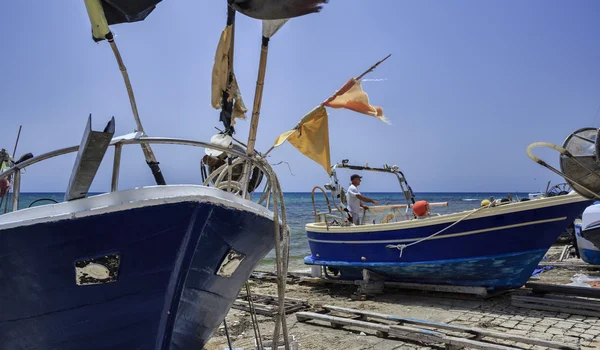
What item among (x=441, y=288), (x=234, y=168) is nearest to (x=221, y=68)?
(x=234, y=168)

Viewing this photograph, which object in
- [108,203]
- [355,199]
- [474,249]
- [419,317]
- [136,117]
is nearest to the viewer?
[108,203]

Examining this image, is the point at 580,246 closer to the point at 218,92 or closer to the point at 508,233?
the point at 508,233

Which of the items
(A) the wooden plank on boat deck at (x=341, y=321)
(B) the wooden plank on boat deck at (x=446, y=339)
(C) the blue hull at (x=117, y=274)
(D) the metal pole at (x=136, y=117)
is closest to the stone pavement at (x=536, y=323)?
(B) the wooden plank on boat deck at (x=446, y=339)

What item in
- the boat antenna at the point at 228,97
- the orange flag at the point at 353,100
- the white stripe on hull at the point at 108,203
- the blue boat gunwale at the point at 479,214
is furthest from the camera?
the blue boat gunwale at the point at 479,214

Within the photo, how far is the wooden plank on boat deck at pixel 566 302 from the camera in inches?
280

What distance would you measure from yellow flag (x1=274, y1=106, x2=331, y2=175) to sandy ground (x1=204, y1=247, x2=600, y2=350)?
265 centimetres

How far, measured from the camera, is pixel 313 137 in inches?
185

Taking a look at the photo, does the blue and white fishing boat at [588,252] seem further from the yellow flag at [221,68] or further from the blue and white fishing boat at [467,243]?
the yellow flag at [221,68]

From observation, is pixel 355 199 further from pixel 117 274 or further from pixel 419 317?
pixel 117 274

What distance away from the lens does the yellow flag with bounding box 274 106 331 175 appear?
466 cm

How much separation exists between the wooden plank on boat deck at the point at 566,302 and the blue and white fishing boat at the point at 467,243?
0.55 m

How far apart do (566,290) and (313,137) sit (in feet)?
19.0

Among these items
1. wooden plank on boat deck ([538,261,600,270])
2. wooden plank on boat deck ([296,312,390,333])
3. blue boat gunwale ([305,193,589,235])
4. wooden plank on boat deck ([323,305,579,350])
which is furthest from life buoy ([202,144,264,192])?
wooden plank on boat deck ([538,261,600,270])

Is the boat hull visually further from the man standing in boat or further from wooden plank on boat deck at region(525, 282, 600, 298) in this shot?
the man standing in boat
